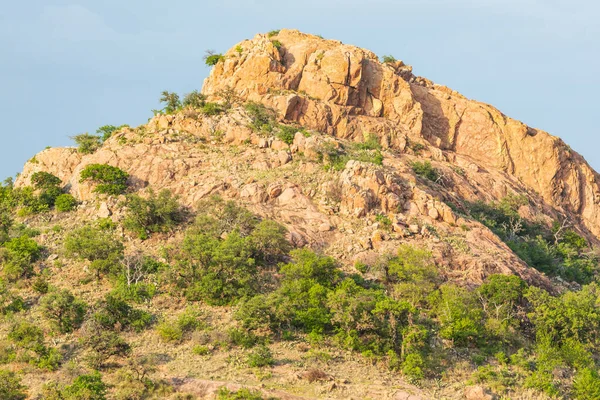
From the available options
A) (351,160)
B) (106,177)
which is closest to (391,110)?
(351,160)

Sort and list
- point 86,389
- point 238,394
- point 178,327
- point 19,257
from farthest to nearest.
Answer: point 19,257
point 178,327
point 238,394
point 86,389

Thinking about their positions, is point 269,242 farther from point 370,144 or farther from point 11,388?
point 11,388

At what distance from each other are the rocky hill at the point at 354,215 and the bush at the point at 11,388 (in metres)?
0.91

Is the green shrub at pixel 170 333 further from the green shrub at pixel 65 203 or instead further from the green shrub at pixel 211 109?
the green shrub at pixel 211 109

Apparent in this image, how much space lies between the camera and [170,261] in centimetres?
3953

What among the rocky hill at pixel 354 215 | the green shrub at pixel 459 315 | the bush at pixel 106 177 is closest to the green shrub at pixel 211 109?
the rocky hill at pixel 354 215

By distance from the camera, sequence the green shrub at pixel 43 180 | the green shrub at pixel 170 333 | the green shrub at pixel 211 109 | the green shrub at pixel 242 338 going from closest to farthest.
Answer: the green shrub at pixel 242 338
the green shrub at pixel 170 333
the green shrub at pixel 43 180
the green shrub at pixel 211 109

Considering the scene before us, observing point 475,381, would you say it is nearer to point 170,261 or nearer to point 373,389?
point 373,389

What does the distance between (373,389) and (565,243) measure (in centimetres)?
2907

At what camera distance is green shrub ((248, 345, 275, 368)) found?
3128 cm

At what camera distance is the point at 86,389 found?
2778 centimetres

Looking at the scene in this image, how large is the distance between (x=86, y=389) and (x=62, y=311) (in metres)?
7.36

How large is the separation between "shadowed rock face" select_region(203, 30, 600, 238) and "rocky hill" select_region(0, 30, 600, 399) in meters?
0.14

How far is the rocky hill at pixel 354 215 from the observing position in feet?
106
